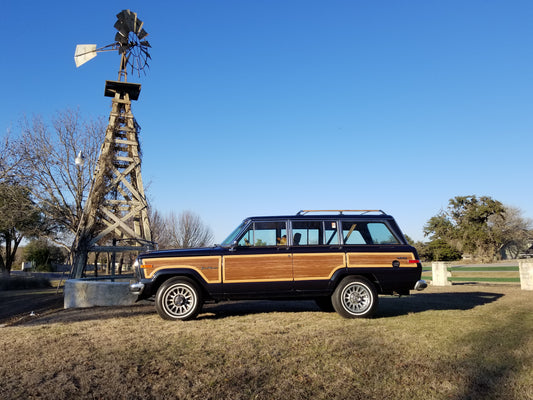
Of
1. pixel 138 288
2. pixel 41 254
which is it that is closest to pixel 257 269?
pixel 138 288

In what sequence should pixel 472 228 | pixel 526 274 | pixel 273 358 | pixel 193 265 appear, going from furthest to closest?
pixel 472 228, pixel 526 274, pixel 193 265, pixel 273 358

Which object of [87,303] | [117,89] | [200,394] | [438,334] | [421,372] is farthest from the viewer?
[117,89]

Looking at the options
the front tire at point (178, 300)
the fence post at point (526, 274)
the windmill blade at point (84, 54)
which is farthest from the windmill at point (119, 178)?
the fence post at point (526, 274)

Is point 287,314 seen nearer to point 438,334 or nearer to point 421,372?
point 438,334

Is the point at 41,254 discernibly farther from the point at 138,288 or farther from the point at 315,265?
the point at 315,265

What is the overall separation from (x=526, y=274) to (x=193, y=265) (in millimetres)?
12278

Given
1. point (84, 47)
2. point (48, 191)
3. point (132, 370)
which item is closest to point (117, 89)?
point (84, 47)

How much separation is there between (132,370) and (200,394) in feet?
3.36

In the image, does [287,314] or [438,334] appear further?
[287,314]

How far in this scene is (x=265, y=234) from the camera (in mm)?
7988

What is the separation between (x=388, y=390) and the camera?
3.68m

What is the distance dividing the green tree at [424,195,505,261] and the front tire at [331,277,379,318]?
123ft

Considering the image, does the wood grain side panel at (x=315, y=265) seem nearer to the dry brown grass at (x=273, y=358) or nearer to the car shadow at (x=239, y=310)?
the dry brown grass at (x=273, y=358)

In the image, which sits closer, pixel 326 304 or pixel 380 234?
pixel 380 234
